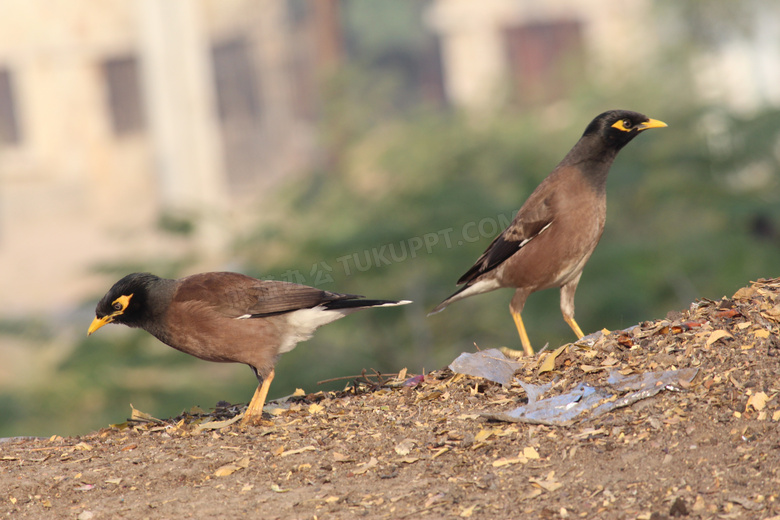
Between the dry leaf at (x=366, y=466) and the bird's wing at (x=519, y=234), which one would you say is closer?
the dry leaf at (x=366, y=466)

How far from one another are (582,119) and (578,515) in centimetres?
1942

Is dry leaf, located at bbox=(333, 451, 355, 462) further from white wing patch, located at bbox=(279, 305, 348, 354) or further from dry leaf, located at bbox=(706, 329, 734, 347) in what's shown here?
dry leaf, located at bbox=(706, 329, 734, 347)

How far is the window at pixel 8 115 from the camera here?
27.8 meters

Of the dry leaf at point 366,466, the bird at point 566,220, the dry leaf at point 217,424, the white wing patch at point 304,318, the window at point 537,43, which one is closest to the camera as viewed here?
the dry leaf at point 366,466

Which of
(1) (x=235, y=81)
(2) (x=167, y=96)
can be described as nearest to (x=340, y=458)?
(2) (x=167, y=96)

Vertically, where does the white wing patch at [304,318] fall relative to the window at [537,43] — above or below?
below

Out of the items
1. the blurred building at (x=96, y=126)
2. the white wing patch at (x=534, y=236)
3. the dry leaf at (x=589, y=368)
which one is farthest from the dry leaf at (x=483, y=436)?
the blurred building at (x=96, y=126)

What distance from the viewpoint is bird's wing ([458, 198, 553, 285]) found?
6066 mm

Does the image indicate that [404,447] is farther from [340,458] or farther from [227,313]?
[227,313]

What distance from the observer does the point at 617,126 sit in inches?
237

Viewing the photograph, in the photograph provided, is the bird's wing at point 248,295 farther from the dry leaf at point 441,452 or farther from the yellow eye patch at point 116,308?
the dry leaf at point 441,452

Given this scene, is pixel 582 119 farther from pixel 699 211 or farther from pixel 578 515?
pixel 578 515

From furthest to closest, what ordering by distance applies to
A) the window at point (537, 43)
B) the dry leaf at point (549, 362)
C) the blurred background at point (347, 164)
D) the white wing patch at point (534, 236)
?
1. the window at point (537, 43)
2. the blurred background at point (347, 164)
3. the white wing patch at point (534, 236)
4. the dry leaf at point (549, 362)

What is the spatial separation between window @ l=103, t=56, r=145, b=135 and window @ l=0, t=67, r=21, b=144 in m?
2.99
